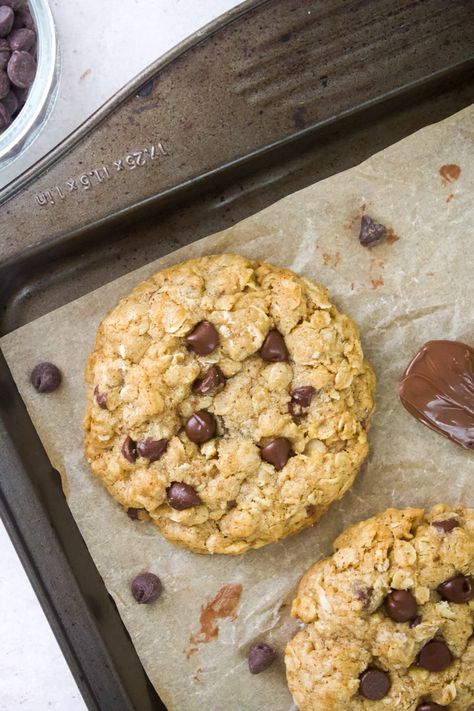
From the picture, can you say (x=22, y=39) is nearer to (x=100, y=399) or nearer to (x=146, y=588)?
(x=100, y=399)

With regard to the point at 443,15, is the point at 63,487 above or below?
below

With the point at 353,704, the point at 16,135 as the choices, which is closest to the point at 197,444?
the point at 353,704

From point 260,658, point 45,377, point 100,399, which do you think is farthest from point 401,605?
point 45,377

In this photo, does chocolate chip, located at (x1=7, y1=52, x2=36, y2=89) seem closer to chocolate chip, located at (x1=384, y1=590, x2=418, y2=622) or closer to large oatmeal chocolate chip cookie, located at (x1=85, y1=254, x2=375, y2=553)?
large oatmeal chocolate chip cookie, located at (x1=85, y1=254, x2=375, y2=553)

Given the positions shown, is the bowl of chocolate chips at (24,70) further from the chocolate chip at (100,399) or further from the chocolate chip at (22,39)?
the chocolate chip at (100,399)

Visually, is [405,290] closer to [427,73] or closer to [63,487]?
[427,73]
